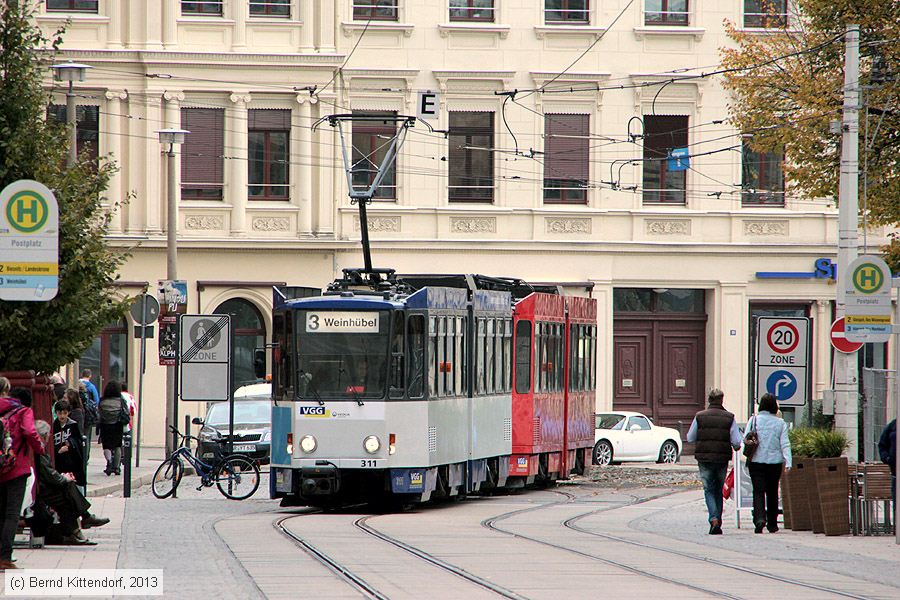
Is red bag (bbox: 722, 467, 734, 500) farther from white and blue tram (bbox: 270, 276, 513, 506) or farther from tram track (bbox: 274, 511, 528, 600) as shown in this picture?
tram track (bbox: 274, 511, 528, 600)

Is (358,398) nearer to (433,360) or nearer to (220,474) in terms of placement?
(433,360)

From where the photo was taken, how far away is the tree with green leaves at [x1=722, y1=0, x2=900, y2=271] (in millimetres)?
26938

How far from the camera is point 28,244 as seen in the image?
42.7ft

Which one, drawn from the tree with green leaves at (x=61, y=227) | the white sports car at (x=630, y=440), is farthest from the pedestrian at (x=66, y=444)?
the white sports car at (x=630, y=440)

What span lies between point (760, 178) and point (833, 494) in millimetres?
24053

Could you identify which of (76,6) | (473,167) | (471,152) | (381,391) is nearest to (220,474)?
(381,391)

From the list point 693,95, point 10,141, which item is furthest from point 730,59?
point 10,141

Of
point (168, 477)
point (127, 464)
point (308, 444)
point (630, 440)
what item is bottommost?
point (630, 440)

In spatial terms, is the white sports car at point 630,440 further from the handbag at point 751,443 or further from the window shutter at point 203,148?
the handbag at point 751,443

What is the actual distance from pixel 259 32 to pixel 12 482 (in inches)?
1077

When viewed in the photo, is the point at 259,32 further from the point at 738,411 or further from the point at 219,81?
the point at 738,411

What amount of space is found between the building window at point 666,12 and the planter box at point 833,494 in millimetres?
24410

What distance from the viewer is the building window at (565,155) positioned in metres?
41.8

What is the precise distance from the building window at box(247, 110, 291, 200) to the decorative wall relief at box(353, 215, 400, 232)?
179 cm
